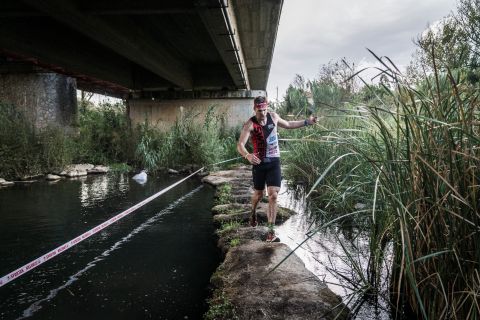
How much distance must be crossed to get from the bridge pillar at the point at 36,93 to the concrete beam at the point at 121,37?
4.67m

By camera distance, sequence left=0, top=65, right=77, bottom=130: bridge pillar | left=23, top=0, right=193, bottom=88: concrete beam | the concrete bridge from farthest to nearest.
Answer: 1. left=0, top=65, right=77, bottom=130: bridge pillar
2. the concrete bridge
3. left=23, top=0, right=193, bottom=88: concrete beam

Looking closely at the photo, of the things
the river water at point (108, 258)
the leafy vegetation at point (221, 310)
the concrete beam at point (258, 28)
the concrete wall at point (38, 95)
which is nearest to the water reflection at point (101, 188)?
the river water at point (108, 258)

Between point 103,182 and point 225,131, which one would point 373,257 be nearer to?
point 103,182

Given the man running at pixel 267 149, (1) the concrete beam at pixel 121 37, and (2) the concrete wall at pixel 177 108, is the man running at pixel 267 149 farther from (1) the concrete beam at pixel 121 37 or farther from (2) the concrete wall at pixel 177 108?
(2) the concrete wall at pixel 177 108

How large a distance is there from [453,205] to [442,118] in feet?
1.48

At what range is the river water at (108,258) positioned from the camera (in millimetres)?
3248

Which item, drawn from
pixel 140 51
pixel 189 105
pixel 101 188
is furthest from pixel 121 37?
pixel 189 105

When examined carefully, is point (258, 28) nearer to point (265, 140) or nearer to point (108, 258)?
point (265, 140)

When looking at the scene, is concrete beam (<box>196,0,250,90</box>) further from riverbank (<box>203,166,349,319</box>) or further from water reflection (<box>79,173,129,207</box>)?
water reflection (<box>79,173,129,207</box>)

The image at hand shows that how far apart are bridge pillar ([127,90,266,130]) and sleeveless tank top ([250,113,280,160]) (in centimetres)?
1202

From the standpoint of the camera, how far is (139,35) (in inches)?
361

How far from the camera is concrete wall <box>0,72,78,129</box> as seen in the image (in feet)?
46.1

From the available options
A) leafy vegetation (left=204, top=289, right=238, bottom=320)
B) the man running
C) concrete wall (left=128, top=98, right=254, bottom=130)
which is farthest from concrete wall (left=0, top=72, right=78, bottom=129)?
leafy vegetation (left=204, top=289, right=238, bottom=320)

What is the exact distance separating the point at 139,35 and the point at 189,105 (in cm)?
753
